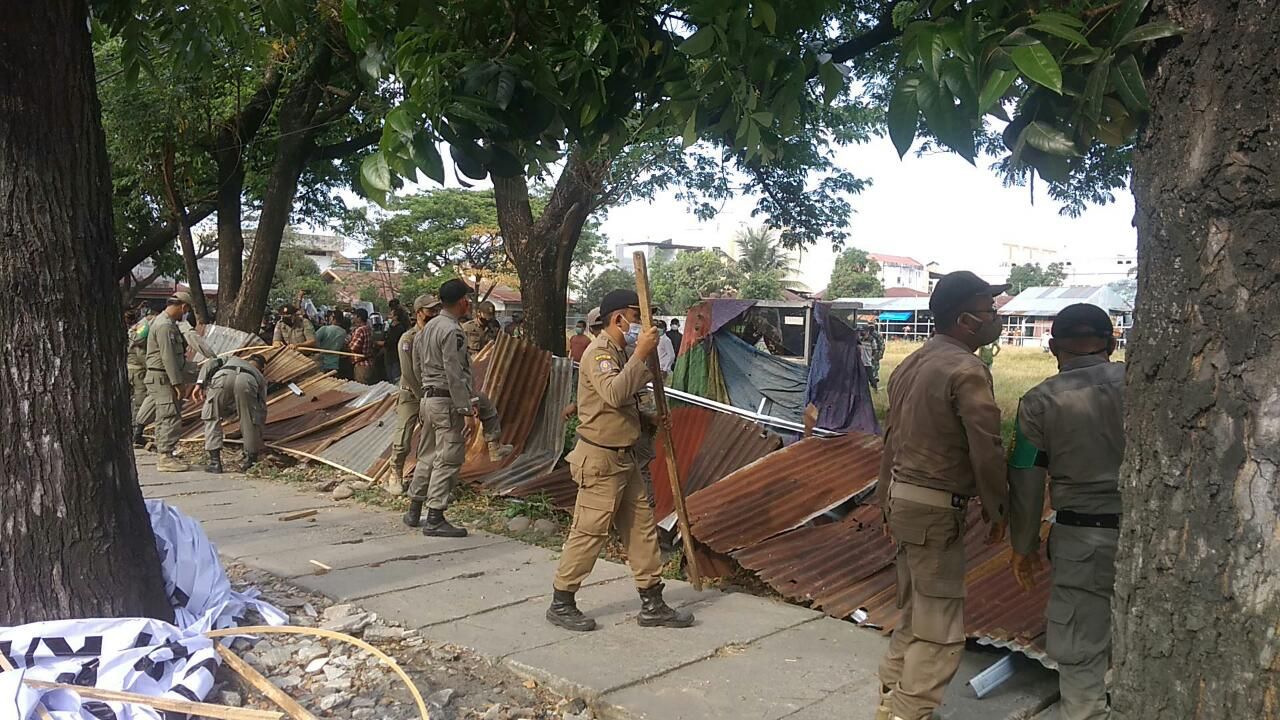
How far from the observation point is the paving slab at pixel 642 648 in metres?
4.07

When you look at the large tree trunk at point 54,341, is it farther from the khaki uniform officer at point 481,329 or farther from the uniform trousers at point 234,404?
the khaki uniform officer at point 481,329

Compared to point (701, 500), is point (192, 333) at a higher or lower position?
higher

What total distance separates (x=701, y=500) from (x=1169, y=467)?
425 centimetres

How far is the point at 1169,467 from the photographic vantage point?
172 centimetres

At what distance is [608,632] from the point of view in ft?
15.4

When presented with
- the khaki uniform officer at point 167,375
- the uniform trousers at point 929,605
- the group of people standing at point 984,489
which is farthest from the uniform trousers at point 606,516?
the khaki uniform officer at point 167,375

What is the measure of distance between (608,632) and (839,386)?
21.8 ft

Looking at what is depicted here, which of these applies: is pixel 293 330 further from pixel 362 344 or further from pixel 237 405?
pixel 237 405

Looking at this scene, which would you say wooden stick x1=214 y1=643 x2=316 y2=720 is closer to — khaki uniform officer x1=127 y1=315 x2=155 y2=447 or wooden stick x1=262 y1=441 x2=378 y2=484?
wooden stick x1=262 y1=441 x2=378 y2=484

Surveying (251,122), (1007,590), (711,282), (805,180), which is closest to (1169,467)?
(1007,590)

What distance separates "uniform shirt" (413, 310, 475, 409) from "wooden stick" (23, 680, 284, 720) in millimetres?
3530

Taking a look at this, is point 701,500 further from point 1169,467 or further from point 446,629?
point 1169,467

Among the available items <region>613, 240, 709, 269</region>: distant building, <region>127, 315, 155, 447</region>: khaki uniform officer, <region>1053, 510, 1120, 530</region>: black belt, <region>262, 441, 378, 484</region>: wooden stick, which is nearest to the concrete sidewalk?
<region>1053, 510, 1120, 530</region>: black belt

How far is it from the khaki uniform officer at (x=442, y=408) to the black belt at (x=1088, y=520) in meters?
4.19
